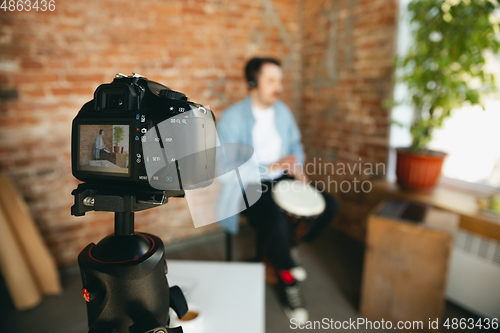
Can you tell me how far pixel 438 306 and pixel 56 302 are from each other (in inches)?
A: 85.1

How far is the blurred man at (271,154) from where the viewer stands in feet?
5.84

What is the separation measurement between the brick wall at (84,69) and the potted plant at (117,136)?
1660mm

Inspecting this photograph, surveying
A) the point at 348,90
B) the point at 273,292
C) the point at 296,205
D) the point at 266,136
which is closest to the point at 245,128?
the point at 266,136

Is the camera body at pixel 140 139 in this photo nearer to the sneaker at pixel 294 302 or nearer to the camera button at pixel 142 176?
the camera button at pixel 142 176

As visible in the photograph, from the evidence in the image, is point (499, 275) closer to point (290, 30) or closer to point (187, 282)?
point (187, 282)

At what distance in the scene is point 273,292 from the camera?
1.93 meters

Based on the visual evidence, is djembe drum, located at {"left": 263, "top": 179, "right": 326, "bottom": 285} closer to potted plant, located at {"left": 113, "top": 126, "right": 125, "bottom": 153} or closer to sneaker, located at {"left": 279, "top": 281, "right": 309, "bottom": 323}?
sneaker, located at {"left": 279, "top": 281, "right": 309, "bottom": 323}

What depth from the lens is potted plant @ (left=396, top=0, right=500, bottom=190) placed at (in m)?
1.46

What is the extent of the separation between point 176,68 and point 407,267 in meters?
2.02

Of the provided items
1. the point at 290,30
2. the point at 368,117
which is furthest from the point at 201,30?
the point at 368,117

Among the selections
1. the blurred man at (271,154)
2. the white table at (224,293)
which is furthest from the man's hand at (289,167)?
the white table at (224,293)

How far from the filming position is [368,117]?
7.52 ft

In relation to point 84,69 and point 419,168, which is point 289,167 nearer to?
point 419,168

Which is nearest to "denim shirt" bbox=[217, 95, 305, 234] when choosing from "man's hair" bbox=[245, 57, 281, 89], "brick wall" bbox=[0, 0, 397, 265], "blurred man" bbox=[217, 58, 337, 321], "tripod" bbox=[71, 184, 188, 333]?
"blurred man" bbox=[217, 58, 337, 321]
